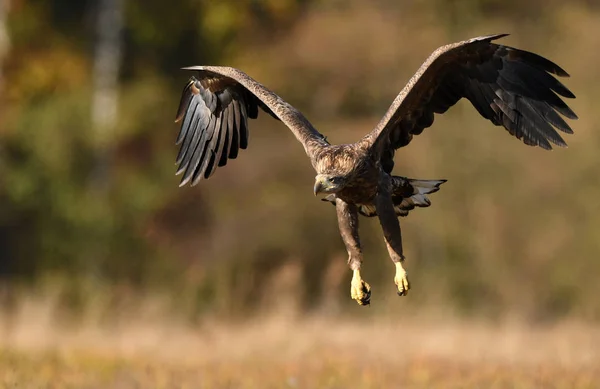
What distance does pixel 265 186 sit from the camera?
24234mm

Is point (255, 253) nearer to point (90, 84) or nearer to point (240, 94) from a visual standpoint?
point (90, 84)

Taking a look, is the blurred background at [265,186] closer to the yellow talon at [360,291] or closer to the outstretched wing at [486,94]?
the outstretched wing at [486,94]

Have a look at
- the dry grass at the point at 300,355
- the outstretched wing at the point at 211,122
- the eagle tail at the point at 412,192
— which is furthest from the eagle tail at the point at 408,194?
the outstretched wing at the point at 211,122

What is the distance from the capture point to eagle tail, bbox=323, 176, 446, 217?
10.3m

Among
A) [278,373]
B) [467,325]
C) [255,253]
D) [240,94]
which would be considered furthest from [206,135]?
[255,253]

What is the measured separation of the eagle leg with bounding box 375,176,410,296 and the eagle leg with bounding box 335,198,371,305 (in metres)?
0.20

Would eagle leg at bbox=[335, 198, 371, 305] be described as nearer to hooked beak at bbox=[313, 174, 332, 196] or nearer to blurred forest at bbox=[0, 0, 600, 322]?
hooked beak at bbox=[313, 174, 332, 196]

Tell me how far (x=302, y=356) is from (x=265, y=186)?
1095 centimetres

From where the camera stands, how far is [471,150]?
861 inches

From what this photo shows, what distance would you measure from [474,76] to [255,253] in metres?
13.7

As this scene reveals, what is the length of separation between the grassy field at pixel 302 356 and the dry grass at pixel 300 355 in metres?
0.01

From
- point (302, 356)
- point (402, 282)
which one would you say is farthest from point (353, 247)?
point (302, 356)

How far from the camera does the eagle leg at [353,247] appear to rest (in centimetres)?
982

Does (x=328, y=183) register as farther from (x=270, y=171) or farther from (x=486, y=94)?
(x=270, y=171)
